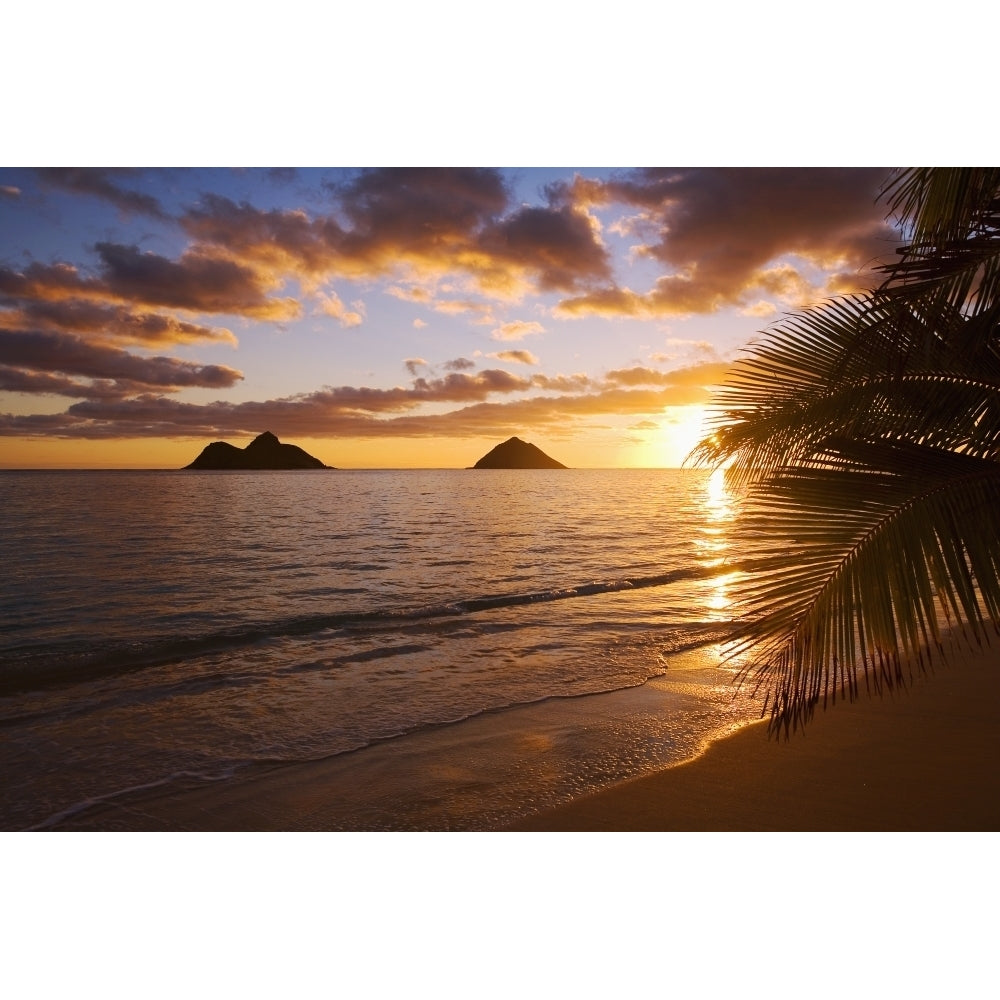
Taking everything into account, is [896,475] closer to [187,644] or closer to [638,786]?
[638,786]

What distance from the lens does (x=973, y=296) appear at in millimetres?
2934

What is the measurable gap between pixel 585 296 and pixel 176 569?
10.6m

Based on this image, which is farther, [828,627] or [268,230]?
[268,230]

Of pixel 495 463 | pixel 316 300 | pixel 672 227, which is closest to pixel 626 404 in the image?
pixel 672 227

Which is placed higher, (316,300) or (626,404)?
(316,300)

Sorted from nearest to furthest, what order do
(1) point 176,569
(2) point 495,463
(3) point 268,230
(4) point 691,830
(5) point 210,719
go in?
(4) point 691,830
(5) point 210,719
(3) point 268,230
(1) point 176,569
(2) point 495,463

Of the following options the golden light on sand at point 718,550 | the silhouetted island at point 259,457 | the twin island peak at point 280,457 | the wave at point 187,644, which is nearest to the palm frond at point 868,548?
the golden light on sand at point 718,550

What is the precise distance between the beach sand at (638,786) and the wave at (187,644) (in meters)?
3.79

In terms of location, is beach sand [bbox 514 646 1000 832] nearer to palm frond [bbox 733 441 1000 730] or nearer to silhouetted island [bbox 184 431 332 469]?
palm frond [bbox 733 441 1000 730]

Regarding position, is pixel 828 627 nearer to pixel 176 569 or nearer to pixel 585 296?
pixel 585 296

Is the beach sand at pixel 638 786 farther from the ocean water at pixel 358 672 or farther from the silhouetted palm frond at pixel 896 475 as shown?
the silhouetted palm frond at pixel 896 475

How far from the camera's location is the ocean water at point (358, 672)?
15.3 feet

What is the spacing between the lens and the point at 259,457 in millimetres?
21547
